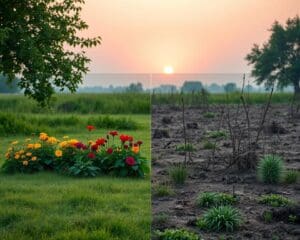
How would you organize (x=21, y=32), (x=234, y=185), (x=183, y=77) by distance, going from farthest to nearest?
(x=183, y=77), (x=21, y=32), (x=234, y=185)

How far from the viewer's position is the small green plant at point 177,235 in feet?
16.5

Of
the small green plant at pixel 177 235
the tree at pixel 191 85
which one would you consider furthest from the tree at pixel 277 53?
the small green plant at pixel 177 235

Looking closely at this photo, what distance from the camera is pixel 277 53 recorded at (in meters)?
57.6

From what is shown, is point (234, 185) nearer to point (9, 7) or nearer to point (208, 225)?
point (208, 225)

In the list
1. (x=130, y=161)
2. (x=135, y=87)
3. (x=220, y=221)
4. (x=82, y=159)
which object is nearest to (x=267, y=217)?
(x=220, y=221)

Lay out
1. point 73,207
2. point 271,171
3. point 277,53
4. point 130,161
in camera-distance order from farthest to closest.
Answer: point 277,53, point 130,161, point 73,207, point 271,171

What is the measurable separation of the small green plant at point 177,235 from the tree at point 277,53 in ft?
173

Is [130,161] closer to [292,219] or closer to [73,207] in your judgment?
[73,207]

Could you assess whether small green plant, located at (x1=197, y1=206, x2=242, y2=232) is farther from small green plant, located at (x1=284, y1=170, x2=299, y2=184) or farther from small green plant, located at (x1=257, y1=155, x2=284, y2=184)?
small green plant, located at (x1=284, y1=170, x2=299, y2=184)

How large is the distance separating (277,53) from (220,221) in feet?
179

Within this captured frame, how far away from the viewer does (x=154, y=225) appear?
5711 mm

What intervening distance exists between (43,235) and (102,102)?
2406cm

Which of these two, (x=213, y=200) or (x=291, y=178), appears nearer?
(x=213, y=200)

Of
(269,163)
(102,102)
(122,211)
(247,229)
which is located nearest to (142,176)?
(122,211)
